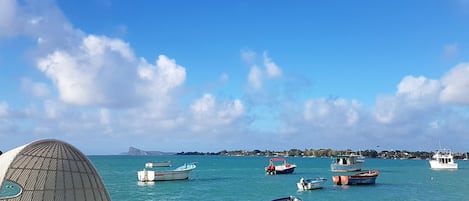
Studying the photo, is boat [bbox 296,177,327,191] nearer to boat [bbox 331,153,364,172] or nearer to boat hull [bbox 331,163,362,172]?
boat [bbox 331,153,364,172]

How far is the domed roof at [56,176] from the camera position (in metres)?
15.3

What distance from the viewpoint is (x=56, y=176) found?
1572 cm

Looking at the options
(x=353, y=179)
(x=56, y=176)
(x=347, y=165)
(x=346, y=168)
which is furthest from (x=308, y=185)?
(x=56, y=176)

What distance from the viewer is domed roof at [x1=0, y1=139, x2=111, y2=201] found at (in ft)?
50.1

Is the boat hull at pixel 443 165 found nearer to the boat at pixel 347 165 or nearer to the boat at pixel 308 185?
the boat at pixel 347 165

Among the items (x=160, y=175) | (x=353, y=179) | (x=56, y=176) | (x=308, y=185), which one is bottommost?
(x=308, y=185)

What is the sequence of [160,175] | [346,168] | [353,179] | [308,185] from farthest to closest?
1. [346,168]
2. [160,175]
3. [353,179]
4. [308,185]

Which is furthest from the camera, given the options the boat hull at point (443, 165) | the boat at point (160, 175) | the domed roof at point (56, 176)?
the boat hull at point (443, 165)

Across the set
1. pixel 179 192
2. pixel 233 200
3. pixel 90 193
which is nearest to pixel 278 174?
pixel 179 192

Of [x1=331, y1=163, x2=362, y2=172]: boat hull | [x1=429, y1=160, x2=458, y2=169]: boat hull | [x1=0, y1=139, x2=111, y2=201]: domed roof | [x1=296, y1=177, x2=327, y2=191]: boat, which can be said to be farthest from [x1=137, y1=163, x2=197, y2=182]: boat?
[x1=429, y1=160, x2=458, y2=169]: boat hull

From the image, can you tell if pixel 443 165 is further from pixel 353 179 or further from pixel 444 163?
pixel 353 179

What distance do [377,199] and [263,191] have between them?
11989 mm

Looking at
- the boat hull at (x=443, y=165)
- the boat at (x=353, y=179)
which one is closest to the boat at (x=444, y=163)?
the boat hull at (x=443, y=165)

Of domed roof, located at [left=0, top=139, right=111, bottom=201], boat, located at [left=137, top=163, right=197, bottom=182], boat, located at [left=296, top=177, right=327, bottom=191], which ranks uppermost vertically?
domed roof, located at [left=0, top=139, right=111, bottom=201]
